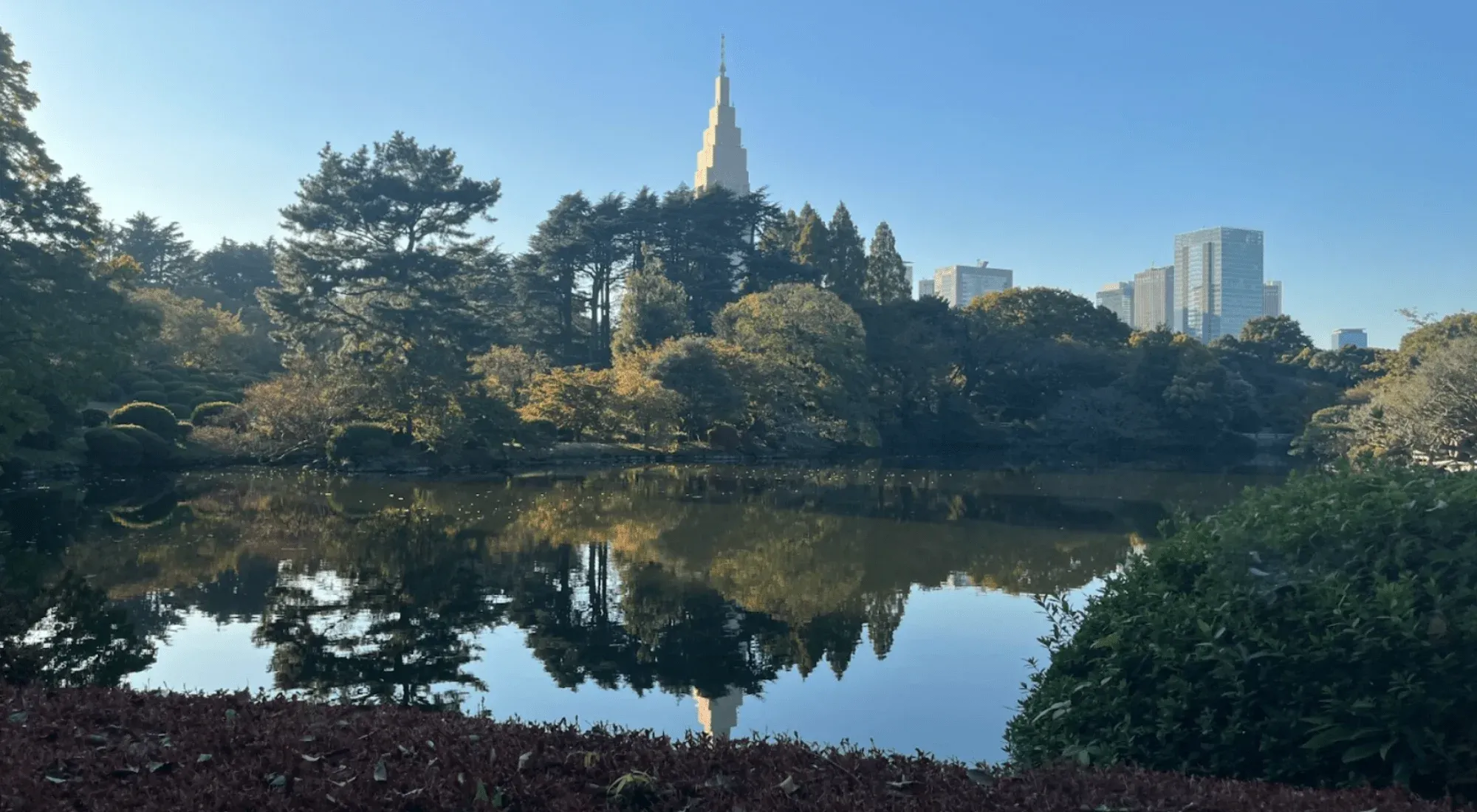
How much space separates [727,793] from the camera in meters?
3.64

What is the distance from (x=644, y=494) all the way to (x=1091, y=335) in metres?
37.5

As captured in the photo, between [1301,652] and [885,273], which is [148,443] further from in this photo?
[885,273]

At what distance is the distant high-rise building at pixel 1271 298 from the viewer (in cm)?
14250

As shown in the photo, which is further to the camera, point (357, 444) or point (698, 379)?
point (698, 379)

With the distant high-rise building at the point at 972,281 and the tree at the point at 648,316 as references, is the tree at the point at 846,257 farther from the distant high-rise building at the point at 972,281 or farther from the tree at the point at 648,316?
the distant high-rise building at the point at 972,281

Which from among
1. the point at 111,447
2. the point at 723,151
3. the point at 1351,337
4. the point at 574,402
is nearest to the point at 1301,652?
the point at 111,447

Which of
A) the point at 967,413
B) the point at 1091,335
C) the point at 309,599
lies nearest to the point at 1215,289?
the point at 1091,335

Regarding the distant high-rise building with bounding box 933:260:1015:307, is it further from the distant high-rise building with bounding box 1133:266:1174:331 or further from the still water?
the still water

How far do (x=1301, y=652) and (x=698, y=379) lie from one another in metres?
32.0

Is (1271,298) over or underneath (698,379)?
over

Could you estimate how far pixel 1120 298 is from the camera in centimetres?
16562

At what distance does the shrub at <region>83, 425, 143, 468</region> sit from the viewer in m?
25.8

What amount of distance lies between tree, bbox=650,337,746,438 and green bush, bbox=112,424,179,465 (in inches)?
593

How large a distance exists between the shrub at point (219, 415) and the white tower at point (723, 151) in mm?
64053
